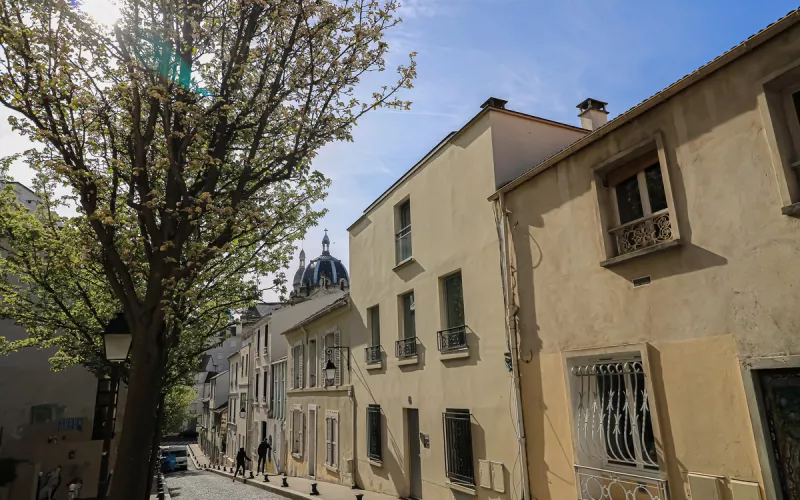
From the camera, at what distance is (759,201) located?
537cm

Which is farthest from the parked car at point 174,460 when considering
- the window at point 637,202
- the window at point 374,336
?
the window at point 637,202

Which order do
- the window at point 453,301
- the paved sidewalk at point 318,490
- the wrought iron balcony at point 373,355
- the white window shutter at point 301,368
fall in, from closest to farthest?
the window at point 453,301 < the paved sidewalk at point 318,490 < the wrought iron balcony at point 373,355 < the white window shutter at point 301,368

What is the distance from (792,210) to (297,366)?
20189 mm

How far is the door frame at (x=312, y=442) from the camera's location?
62.8 ft

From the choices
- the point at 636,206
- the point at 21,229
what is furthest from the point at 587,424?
the point at 21,229

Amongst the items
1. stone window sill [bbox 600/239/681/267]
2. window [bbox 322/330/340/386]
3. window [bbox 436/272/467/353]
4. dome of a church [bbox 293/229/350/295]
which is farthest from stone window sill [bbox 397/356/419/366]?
dome of a church [bbox 293/229/350/295]

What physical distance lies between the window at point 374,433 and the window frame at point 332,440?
2.42 m

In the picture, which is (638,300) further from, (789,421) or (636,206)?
(789,421)

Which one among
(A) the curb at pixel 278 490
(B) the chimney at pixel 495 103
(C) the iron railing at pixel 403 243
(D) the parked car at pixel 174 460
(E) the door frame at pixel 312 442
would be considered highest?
(B) the chimney at pixel 495 103

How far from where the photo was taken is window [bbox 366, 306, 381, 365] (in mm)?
14404

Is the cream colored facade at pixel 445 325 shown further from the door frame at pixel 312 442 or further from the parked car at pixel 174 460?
Answer: the parked car at pixel 174 460

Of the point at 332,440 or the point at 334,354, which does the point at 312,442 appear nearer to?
the point at 332,440

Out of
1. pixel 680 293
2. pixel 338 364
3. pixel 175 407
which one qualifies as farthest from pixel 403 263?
pixel 175 407

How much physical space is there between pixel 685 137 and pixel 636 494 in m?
4.61
